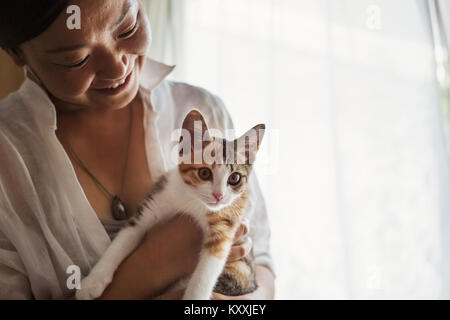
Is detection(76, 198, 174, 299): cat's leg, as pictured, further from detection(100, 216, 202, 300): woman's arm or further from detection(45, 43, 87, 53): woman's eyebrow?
detection(45, 43, 87, 53): woman's eyebrow

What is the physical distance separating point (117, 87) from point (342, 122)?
0.56 metres

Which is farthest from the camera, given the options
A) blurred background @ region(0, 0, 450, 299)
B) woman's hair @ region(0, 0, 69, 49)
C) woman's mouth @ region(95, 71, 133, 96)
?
blurred background @ region(0, 0, 450, 299)

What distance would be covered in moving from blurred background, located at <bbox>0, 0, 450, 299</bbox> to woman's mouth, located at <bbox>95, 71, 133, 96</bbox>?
15 cm

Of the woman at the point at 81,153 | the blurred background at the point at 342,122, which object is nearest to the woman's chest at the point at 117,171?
the woman at the point at 81,153

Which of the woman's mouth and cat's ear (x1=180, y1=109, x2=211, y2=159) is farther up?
the woman's mouth

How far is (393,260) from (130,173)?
2.26 ft

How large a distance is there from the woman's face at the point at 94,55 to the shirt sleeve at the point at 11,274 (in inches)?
11.8

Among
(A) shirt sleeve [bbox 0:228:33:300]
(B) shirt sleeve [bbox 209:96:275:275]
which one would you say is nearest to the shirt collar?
(A) shirt sleeve [bbox 0:228:33:300]

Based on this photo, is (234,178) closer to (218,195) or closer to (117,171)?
(218,195)

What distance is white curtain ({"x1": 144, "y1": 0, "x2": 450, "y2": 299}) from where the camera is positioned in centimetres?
99

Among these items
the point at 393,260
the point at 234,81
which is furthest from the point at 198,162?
the point at 393,260

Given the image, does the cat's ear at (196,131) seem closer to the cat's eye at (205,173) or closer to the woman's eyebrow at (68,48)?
the cat's eye at (205,173)

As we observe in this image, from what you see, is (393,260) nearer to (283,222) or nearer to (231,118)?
(283,222)
